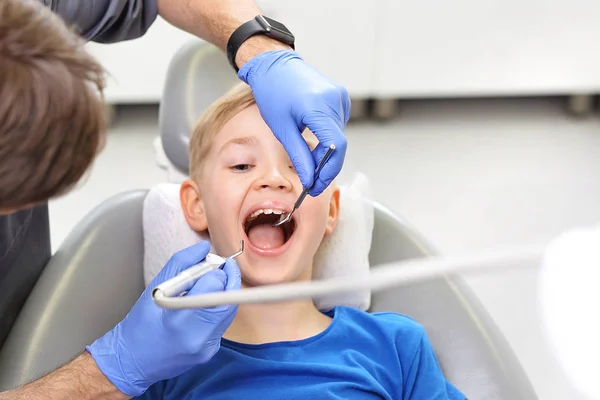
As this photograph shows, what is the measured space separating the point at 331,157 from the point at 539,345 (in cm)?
130

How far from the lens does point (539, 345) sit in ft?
7.02

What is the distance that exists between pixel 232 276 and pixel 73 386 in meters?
0.30

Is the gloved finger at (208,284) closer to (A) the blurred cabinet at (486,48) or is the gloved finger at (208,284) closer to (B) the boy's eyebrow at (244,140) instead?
(B) the boy's eyebrow at (244,140)

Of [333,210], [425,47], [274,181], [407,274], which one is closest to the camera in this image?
[407,274]

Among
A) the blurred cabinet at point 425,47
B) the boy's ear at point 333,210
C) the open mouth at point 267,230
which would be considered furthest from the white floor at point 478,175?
the open mouth at point 267,230

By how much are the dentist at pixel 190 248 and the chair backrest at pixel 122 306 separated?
0.09 m

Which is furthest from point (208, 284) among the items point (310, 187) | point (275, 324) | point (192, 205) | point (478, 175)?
point (478, 175)

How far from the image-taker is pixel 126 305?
1530 millimetres

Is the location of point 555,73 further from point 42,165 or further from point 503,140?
point 42,165

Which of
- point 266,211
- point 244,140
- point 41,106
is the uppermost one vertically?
point 41,106

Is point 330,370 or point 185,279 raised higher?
point 185,279

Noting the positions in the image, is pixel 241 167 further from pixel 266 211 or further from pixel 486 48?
pixel 486 48

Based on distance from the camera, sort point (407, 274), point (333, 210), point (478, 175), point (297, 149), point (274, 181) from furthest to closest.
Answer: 1. point (478, 175)
2. point (333, 210)
3. point (274, 181)
4. point (297, 149)
5. point (407, 274)

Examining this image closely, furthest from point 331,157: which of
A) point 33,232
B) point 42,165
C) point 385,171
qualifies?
point 385,171
